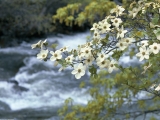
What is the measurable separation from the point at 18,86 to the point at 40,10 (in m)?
4.87

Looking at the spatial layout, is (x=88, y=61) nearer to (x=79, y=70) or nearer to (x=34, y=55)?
(x=79, y=70)

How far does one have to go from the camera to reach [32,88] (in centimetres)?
806

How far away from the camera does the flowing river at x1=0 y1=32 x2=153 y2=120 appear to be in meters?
6.83

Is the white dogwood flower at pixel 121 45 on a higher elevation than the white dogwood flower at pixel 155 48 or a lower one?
higher

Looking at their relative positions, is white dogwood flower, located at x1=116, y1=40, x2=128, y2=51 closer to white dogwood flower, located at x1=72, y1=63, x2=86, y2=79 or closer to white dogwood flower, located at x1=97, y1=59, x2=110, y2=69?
white dogwood flower, located at x1=97, y1=59, x2=110, y2=69

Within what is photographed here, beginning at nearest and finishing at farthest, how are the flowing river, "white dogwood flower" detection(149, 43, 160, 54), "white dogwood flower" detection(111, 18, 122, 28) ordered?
"white dogwood flower" detection(149, 43, 160, 54)
"white dogwood flower" detection(111, 18, 122, 28)
the flowing river

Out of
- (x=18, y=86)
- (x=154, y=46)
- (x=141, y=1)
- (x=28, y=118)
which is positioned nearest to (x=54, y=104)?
(x=28, y=118)

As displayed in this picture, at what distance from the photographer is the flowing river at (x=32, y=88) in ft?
22.4

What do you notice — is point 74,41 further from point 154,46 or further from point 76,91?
point 154,46

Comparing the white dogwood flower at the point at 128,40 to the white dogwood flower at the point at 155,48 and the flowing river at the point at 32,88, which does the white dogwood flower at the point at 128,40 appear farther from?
Result: the flowing river at the point at 32,88

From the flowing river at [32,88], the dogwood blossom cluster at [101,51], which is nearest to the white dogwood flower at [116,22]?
the dogwood blossom cluster at [101,51]

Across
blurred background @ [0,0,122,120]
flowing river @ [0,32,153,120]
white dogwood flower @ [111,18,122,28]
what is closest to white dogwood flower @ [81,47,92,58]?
white dogwood flower @ [111,18,122,28]

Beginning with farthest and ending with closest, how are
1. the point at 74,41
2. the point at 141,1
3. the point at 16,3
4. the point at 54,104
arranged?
the point at 74,41
the point at 16,3
the point at 54,104
the point at 141,1

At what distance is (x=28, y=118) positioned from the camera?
6.50 meters
